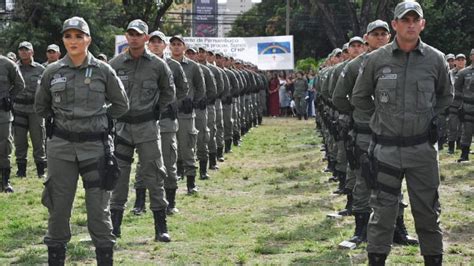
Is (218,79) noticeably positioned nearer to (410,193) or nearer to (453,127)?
(453,127)

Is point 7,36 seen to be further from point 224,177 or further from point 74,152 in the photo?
point 74,152

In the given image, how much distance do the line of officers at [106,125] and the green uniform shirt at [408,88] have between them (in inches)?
91.9

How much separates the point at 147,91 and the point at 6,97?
14.3ft

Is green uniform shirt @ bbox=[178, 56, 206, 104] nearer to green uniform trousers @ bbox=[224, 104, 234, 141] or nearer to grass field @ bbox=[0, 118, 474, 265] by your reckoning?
grass field @ bbox=[0, 118, 474, 265]

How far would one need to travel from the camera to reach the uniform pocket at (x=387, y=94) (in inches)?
272

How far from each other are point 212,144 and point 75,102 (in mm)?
Answer: 9025

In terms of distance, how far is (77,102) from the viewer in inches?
282

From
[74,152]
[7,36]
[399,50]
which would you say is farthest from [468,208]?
[7,36]

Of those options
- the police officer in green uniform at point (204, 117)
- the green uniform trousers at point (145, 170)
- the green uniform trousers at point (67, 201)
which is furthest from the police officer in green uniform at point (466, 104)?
the green uniform trousers at point (67, 201)

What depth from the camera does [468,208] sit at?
1164 centimetres

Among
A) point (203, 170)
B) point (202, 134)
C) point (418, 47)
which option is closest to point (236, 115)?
point (203, 170)

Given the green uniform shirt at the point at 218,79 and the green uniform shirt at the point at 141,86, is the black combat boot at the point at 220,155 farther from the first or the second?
the green uniform shirt at the point at 141,86

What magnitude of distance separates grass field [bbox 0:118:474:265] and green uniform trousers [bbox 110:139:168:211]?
1.51 feet

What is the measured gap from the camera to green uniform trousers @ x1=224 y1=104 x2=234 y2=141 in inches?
744
